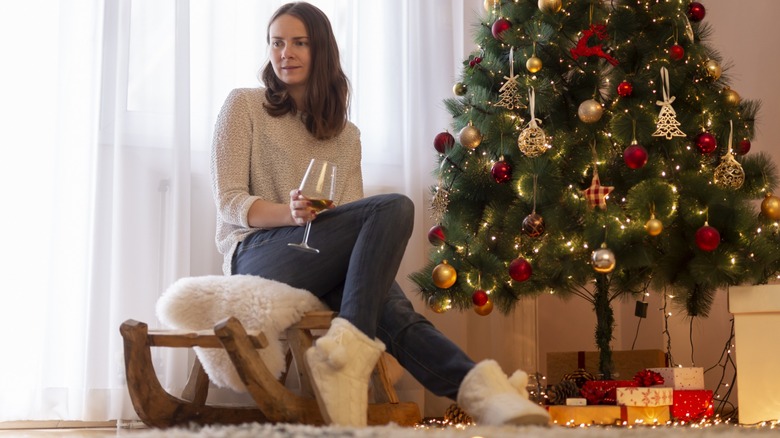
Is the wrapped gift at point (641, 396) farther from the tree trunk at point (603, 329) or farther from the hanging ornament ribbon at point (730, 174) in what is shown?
the hanging ornament ribbon at point (730, 174)

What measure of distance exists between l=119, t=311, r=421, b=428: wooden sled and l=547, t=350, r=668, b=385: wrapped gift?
34.0 inches

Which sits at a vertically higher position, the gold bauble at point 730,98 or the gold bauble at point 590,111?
the gold bauble at point 730,98

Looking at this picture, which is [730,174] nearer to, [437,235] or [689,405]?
[689,405]

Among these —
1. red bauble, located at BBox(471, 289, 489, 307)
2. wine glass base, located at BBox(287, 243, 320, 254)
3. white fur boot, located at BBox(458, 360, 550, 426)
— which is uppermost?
wine glass base, located at BBox(287, 243, 320, 254)

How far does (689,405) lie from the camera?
2.39m

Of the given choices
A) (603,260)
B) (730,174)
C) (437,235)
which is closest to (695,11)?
(730,174)

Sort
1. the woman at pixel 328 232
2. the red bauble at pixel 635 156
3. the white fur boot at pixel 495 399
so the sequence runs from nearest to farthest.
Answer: the white fur boot at pixel 495 399 < the woman at pixel 328 232 < the red bauble at pixel 635 156

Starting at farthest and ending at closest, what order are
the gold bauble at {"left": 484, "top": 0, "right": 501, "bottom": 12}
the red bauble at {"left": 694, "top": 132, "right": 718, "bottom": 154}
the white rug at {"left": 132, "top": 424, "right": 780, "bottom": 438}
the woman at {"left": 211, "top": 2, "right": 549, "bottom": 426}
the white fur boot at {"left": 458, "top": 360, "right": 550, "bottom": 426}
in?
the gold bauble at {"left": 484, "top": 0, "right": 501, "bottom": 12}, the red bauble at {"left": 694, "top": 132, "right": 718, "bottom": 154}, the woman at {"left": 211, "top": 2, "right": 549, "bottom": 426}, the white fur boot at {"left": 458, "top": 360, "right": 550, "bottom": 426}, the white rug at {"left": 132, "top": 424, "right": 780, "bottom": 438}

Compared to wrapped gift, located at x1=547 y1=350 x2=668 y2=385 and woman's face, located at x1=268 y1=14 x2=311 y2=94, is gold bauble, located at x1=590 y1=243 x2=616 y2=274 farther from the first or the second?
woman's face, located at x1=268 y1=14 x2=311 y2=94

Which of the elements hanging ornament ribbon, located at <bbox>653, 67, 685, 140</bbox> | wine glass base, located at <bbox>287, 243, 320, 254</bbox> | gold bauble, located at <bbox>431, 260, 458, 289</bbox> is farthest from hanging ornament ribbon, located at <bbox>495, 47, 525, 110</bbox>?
wine glass base, located at <bbox>287, 243, 320, 254</bbox>

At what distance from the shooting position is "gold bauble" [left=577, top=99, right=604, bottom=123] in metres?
2.33

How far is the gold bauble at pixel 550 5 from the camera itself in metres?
2.41

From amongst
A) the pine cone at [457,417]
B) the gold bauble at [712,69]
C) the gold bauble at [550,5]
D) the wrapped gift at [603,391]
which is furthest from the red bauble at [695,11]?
the pine cone at [457,417]

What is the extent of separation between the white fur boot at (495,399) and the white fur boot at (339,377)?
7.5 inches
